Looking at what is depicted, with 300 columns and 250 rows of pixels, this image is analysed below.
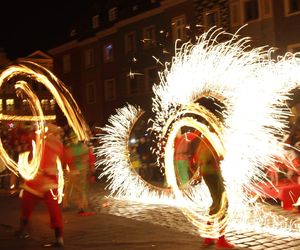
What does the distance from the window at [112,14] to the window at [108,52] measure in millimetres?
1896

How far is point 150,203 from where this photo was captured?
41.9 feet

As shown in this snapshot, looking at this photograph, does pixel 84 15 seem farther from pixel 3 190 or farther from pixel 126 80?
pixel 3 190

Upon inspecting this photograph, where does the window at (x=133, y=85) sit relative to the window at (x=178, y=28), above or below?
below

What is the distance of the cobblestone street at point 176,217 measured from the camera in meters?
7.93

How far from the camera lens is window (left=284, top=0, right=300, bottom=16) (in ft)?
73.8

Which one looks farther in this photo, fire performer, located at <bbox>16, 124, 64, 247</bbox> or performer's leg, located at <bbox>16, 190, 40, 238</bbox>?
performer's leg, located at <bbox>16, 190, 40, 238</bbox>

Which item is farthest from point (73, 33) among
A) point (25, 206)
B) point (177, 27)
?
point (25, 206)

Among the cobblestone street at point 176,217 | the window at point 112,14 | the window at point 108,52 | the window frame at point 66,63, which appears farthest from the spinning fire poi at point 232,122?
Result: the window frame at point 66,63

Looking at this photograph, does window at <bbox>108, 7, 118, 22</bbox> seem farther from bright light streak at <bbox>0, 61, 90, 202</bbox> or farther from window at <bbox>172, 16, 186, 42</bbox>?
bright light streak at <bbox>0, 61, 90, 202</bbox>

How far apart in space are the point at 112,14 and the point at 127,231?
3100 centimetres

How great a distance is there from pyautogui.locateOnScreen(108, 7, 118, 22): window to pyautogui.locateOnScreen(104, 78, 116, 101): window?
14.5 feet

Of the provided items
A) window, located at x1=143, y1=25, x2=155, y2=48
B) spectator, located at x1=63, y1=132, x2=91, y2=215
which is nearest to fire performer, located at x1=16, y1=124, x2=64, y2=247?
spectator, located at x1=63, y1=132, x2=91, y2=215

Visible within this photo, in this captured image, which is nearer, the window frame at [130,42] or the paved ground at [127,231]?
the paved ground at [127,231]

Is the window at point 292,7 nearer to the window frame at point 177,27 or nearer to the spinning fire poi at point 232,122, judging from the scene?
the window frame at point 177,27
